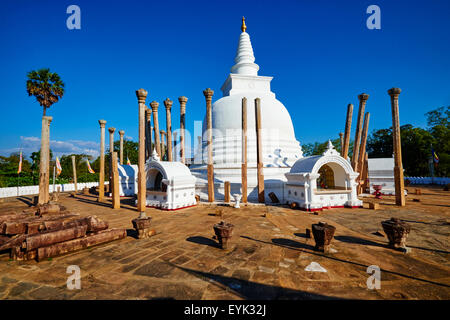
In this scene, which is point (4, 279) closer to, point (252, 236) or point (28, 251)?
point (28, 251)

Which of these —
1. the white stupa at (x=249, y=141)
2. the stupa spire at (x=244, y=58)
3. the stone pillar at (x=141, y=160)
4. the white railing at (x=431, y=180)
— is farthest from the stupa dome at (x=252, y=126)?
the white railing at (x=431, y=180)

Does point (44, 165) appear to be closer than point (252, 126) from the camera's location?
Yes

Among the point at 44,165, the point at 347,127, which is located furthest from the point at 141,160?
the point at 347,127

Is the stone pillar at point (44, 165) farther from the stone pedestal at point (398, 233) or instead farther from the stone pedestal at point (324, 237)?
the stone pedestal at point (398, 233)

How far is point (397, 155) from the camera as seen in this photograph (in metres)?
12.2

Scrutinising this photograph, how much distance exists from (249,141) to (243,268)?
46.5 ft

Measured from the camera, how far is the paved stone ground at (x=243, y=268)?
3672 mm

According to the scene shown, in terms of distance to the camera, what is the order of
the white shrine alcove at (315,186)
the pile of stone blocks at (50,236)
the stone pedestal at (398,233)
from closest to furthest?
the pile of stone blocks at (50,236) → the stone pedestal at (398,233) → the white shrine alcove at (315,186)

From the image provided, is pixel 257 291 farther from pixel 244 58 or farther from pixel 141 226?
pixel 244 58

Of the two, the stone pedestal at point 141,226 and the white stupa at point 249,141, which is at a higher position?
the white stupa at point 249,141

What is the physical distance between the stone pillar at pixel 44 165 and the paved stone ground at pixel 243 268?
25.5 ft

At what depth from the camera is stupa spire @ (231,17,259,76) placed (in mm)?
23719
